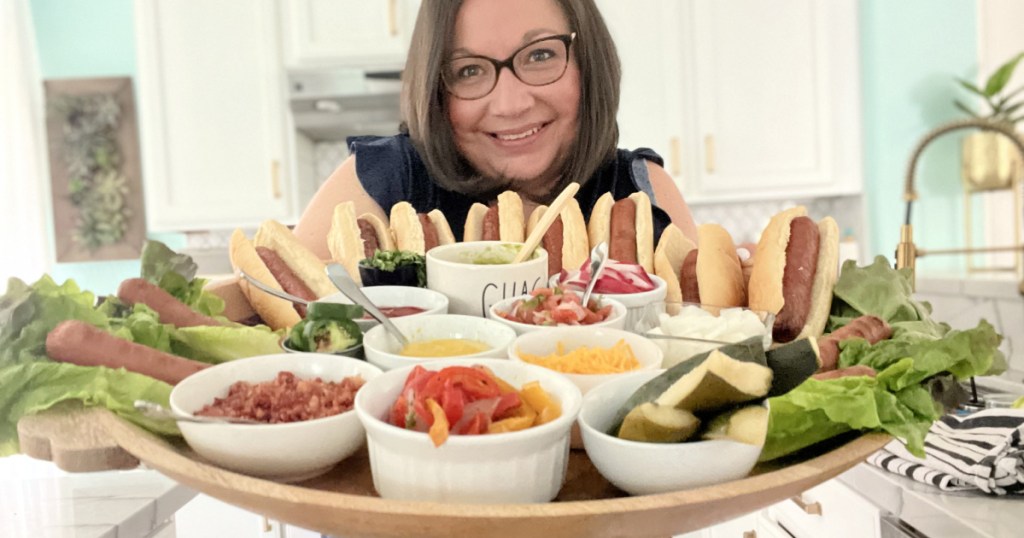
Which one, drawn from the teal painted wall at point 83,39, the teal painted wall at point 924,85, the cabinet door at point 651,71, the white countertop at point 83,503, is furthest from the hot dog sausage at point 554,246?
the teal painted wall at point 83,39

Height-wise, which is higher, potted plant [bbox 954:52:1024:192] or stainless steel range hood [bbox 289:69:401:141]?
stainless steel range hood [bbox 289:69:401:141]

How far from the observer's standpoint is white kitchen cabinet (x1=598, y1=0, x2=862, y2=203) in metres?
4.63

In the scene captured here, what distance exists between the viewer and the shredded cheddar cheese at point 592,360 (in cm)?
112

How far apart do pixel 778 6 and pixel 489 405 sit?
465 cm

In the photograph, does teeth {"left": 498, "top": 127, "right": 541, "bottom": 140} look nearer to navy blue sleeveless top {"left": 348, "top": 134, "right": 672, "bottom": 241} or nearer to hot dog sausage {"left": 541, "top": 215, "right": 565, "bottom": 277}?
navy blue sleeveless top {"left": 348, "top": 134, "right": 672, "bottom": 241}

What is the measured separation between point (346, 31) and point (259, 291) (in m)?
3.39

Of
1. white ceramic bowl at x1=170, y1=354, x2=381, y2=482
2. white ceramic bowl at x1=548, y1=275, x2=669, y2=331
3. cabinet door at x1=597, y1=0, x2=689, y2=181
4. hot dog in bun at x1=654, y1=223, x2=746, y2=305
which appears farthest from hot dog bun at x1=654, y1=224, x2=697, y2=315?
cabinet door at x1=597, y1=0, x2=689, y2=181

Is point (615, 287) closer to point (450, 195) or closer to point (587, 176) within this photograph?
point (587, 176)

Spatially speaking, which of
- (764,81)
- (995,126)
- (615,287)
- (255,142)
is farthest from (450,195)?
(764,81)

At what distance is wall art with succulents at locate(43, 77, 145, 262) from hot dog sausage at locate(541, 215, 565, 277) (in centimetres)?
458

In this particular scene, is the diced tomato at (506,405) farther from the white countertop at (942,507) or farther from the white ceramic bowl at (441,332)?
the white countertop at (942,507)

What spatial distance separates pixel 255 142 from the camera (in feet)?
15.3

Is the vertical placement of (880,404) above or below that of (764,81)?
below

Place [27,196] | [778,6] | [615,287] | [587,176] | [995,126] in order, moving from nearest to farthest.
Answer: [615,287] < [587,176] < [995,126] < [778,6] < [27,196]
